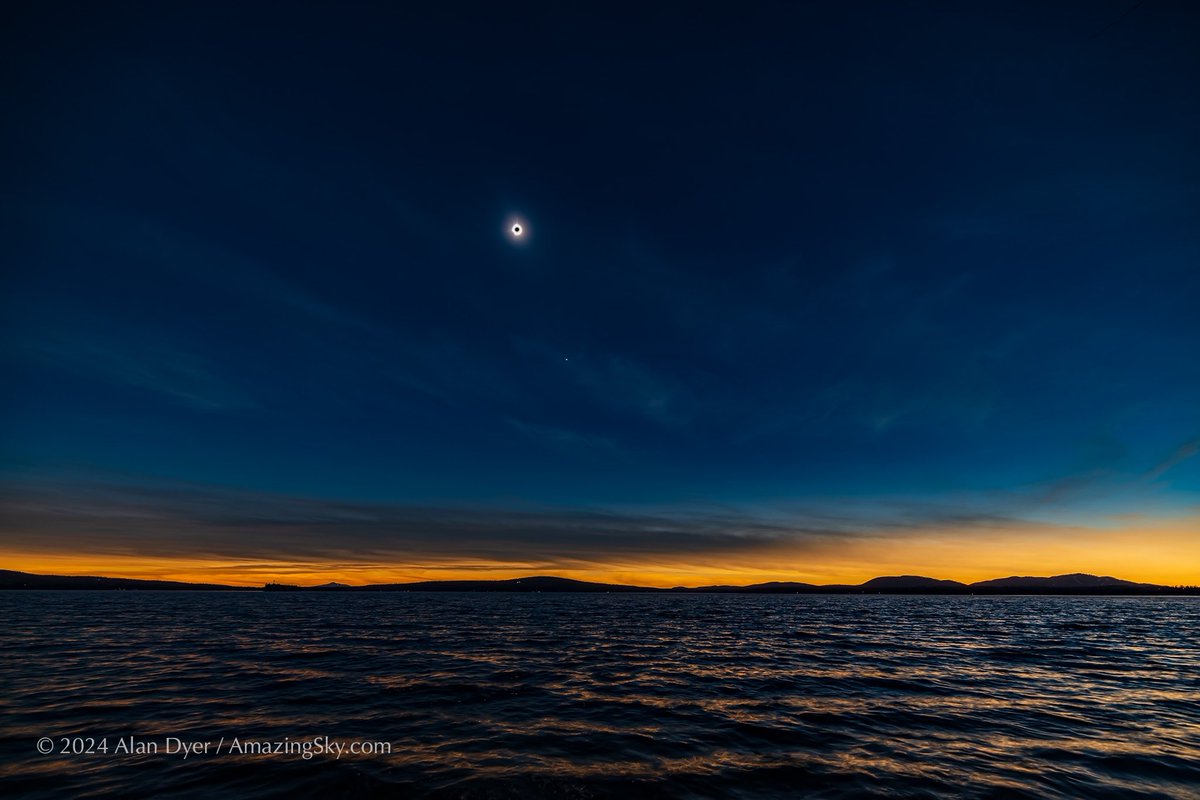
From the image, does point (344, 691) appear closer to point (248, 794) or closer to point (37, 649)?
point (248, 794)

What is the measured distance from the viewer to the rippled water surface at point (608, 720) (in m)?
10.4

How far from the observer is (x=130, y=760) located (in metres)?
11.2

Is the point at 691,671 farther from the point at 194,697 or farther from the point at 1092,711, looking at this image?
the point at 194,697

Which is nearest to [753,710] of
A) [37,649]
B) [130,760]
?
[130,760]

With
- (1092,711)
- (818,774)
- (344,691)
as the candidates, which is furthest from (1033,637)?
(344,691)

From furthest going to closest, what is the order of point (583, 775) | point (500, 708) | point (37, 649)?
point (37, 649) < point (500, 708) < point (583, 775)

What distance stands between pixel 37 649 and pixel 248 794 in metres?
30.9

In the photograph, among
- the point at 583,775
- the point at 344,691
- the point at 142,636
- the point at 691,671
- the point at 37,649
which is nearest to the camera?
the point at 583,775

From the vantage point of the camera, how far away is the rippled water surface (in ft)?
34.0

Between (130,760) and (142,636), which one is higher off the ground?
(130,760)

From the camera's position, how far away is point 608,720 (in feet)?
48.9

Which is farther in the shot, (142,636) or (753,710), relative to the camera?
(142,636)

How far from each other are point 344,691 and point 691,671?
1491 centimetres

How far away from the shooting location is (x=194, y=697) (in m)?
16.9
